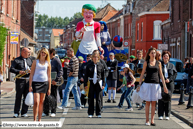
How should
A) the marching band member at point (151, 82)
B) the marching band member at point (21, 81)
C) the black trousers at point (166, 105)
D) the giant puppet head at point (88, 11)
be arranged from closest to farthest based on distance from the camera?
the marching band member at point (151, 82) → the black trousers at point (166, 105) → the marching band member at point (21, 81) → the giant puppet head at point (88, 11)

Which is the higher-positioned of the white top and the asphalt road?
the white top

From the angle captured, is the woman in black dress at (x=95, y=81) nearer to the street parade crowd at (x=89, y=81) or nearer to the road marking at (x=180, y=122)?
the street parade crowd at (x=89, y=81)

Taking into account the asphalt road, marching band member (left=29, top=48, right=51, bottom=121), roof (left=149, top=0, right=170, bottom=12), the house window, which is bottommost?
the asphalt road

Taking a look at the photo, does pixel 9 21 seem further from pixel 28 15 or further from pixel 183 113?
pixel 28 15

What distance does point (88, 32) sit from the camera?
15.5 metres

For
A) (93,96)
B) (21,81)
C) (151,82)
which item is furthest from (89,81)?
(151,82)

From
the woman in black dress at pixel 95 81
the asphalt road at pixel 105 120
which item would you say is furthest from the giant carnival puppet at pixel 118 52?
the woman in black dress at pixel 95 81

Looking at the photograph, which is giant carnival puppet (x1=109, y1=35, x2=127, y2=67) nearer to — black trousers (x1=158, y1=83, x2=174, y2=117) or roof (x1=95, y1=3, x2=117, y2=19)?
black trousers (x1=158, y1=83, x2=174, y2=117)

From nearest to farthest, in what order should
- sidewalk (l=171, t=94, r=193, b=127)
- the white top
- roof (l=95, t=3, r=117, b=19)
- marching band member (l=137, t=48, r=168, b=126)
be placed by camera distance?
1. the white top
2. marching band member (l=137, t=48, r=168, b=126)
3. sidewalk (l=171, t=94, r=193, b=127)
4. roof (l=95, t=3, r=117, b=19)

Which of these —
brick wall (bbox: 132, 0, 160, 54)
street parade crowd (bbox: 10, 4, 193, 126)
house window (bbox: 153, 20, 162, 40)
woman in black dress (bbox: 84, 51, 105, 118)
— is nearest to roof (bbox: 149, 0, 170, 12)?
house window (bbox: 153, 20, 162, 40)

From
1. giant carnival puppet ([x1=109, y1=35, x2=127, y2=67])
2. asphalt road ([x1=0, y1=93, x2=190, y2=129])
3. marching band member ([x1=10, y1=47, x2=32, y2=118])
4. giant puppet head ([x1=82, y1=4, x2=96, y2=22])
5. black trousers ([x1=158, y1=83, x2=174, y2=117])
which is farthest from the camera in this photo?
giant carnival puppet ([x1=109, y1=35, x2=127, y2=67])

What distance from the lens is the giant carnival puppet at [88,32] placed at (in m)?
15.3

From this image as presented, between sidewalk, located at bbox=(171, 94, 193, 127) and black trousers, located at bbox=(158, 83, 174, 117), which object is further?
black trousers, located at bbox=(158, 83, 174, 117)

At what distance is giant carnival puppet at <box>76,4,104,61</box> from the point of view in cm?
1528
